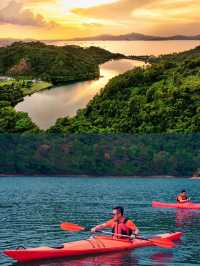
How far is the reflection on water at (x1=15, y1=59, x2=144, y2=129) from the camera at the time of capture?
495 feet

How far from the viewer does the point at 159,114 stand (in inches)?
5315

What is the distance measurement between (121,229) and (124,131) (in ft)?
372

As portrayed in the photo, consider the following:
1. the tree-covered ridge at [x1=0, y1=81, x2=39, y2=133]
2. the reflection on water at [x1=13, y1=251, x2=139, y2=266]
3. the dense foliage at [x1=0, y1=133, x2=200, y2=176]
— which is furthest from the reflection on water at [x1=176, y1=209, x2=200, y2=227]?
the tree-covered ridge at [x1=0, y1=81, x2=39, y2=133]

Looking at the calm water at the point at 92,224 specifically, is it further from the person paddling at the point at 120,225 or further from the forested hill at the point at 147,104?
the forested hill at the point at 147,104

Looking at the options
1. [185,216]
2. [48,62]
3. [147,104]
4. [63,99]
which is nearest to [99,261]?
[185,216]

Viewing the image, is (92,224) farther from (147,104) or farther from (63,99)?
(63,99)

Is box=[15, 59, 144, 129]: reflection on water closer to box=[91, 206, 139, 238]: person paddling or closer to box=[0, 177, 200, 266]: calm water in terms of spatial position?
box=[0, 177, 200, 266]: calm water

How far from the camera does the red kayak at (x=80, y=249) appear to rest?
22.5 m

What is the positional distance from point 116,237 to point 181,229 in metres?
9.43

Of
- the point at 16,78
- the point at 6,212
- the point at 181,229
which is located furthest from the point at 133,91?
the point at 181,229

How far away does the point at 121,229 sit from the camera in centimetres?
2506

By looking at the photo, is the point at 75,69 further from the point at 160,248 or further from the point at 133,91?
the point at 160,248

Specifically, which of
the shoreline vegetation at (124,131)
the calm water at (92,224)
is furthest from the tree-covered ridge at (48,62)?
the calm water at (92,224)

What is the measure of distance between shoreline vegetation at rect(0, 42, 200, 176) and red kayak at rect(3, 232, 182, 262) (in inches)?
3827
